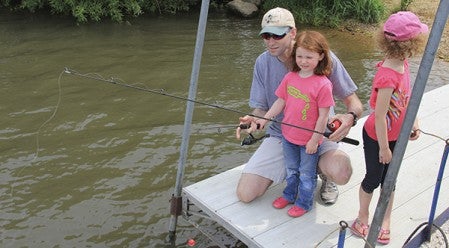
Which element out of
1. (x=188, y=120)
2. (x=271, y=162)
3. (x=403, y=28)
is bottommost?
(x=271, y=162)

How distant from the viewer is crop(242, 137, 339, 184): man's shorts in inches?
155

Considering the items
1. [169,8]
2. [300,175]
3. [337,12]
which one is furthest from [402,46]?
[169,8]

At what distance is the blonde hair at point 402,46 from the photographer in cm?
296

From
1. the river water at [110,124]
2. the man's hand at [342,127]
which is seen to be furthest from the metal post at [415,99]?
the river water at [110,124]

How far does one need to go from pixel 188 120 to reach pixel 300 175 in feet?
3.33

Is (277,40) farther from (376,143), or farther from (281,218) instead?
(281,218)

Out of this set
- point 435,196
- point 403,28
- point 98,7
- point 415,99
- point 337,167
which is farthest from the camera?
point 98,7

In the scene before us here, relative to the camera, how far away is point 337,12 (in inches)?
497

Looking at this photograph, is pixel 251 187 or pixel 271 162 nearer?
pixel 251 187

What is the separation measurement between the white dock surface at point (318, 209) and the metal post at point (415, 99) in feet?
2.27

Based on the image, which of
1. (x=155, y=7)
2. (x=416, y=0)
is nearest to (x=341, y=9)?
(x=416, y=0)

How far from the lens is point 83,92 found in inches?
307

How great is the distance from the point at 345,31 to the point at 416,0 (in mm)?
3307

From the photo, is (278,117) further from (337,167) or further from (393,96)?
(393,96)
